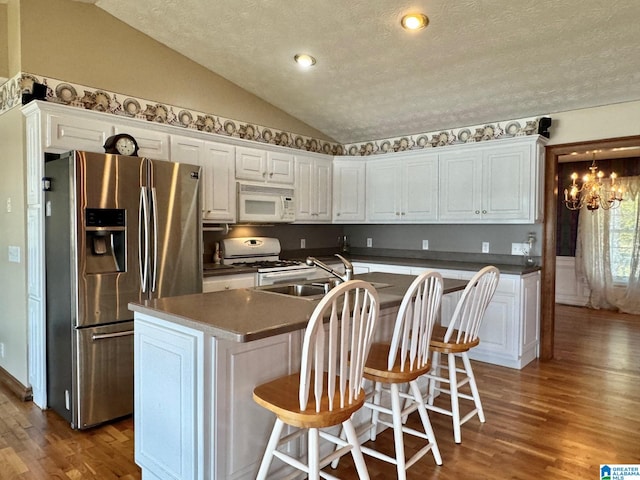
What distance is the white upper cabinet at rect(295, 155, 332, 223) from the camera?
485 cm

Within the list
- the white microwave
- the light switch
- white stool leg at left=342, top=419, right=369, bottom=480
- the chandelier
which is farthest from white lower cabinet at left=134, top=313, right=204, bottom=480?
the chandelier

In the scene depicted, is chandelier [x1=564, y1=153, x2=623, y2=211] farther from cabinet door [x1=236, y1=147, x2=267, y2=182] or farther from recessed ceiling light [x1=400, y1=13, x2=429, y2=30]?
cabinet door [x1=236, y1=147, x2=267, y2=182]

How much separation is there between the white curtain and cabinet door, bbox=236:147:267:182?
534cm

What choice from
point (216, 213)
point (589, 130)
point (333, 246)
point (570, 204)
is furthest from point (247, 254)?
point (570, 204)

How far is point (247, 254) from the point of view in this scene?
4.40 m

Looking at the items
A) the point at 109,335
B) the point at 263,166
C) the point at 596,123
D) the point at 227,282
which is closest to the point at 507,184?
the point at 596,123

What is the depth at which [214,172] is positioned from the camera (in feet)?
13.1

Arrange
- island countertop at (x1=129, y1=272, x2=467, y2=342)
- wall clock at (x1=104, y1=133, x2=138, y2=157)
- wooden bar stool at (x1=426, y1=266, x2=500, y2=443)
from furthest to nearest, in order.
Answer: wall clock at (x1=104, y1=133, x2=138, y2=157)
wooden bar stool at (x1=426, y1=266, x2=500, y2=443)
island countertop at (x1=129, y1=272, x2=467, y2=342)

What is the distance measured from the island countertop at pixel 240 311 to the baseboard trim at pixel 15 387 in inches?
71.9

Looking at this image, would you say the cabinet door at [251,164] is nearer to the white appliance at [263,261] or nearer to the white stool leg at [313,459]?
the white appliance at [263,261]

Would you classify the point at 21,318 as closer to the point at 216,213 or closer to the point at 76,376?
the point at 76,376

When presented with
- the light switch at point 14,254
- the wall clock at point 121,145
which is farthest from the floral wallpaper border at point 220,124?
the light switch at point 14,254

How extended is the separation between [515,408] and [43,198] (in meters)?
3.63

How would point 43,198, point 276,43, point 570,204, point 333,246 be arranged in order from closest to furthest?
1. point 43,198
2. point 276,43
3. point 333,246
4. point 570,204
